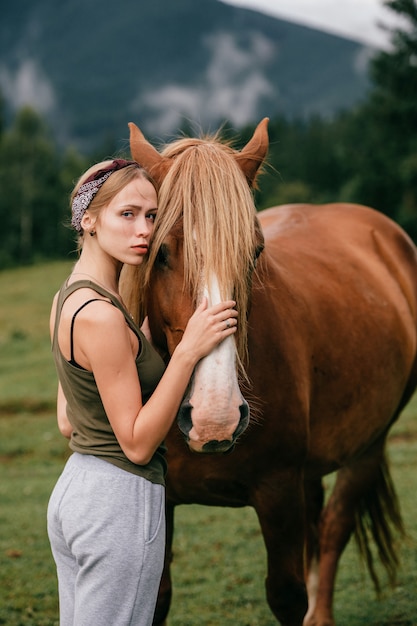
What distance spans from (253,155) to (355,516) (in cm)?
294

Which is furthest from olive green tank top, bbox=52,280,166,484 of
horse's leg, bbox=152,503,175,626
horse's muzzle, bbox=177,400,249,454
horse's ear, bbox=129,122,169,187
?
horse's leg, bbox=152,503,175,626

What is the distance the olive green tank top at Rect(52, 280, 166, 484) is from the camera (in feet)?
7.09

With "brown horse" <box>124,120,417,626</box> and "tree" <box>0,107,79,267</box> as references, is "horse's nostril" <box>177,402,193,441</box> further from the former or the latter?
"tree" <box>0,107,79,267</box>

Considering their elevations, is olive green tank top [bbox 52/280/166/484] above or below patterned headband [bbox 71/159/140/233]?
below

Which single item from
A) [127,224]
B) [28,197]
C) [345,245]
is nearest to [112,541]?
[127,224]

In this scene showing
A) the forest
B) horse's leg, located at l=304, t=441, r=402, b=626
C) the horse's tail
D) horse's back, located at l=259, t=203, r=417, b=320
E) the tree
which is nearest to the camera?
horse's back, located at l=259, t=203, r=417, b=320

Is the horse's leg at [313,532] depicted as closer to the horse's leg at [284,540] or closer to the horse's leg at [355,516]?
the horse's leg at [355,516]

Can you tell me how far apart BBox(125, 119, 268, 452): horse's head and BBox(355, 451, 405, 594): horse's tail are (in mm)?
2717

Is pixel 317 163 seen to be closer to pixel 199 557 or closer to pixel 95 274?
pixel 199 557

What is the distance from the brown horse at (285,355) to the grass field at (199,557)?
41 centimetres

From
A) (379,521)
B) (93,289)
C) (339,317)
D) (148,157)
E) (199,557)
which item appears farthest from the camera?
(199,557)

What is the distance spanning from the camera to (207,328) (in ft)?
7.01

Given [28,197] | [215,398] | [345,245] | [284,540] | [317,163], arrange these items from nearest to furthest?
[215,398] < [284,540] < [345,245] < [28,197] < [317,163]

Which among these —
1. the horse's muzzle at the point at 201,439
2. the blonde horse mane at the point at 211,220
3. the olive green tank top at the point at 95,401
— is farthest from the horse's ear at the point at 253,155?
the horse's muzzle at the point at 201,439
